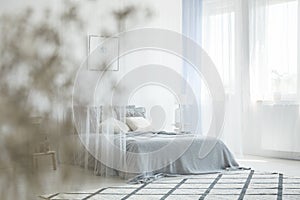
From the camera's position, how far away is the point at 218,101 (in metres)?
6.05

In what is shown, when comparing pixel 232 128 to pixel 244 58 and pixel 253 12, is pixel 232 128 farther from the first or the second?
pixel 253 12

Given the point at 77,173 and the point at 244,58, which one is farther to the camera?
the point at 244,58

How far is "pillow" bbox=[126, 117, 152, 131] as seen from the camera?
5068mm

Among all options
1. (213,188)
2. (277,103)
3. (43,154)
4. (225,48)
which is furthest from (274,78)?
(43,154)

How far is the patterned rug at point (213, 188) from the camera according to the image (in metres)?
3.49

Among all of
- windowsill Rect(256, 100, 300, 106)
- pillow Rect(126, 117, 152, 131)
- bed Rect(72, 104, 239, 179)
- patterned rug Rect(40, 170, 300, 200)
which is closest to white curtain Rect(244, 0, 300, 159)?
windowsill Rect(256, 100, 300, 106)

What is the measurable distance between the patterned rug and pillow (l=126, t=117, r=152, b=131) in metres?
0.96

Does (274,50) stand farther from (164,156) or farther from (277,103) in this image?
(164,156)

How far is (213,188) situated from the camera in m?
3.83

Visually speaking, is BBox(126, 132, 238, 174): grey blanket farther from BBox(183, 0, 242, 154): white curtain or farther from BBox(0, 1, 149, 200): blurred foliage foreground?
BBox(0, 1, 149, 200): blurred foliage foreground

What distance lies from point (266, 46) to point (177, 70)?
49.5 inches

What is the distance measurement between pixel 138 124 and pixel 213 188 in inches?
60.4

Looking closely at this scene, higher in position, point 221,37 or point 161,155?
point 221,37

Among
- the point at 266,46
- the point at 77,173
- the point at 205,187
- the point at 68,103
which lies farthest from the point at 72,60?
the point at 266,46
